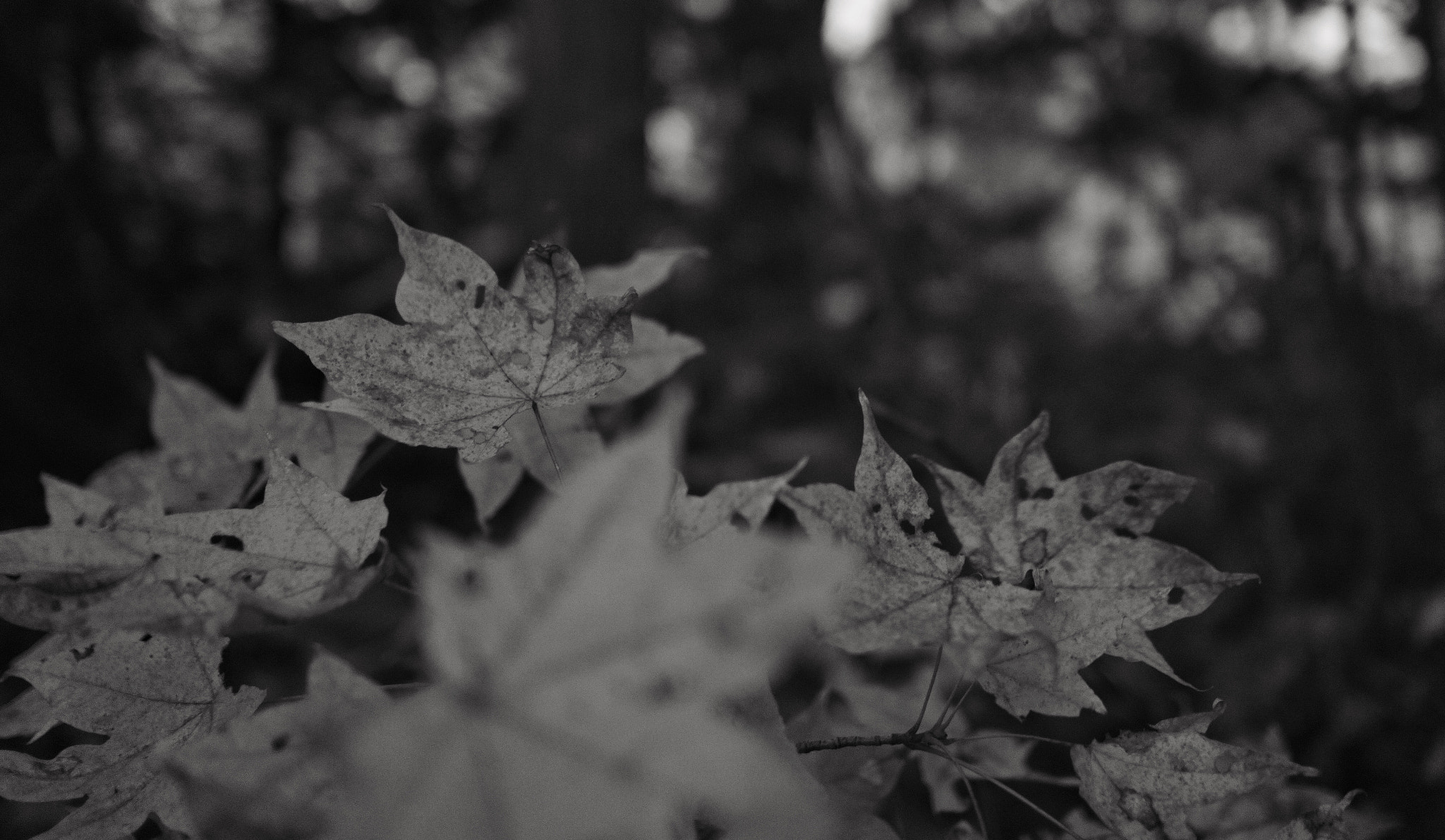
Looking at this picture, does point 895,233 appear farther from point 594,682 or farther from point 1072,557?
point 594,682

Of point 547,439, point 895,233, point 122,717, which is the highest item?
point 547,439

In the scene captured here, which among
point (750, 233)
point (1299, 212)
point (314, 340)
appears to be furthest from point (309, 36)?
point (1299, 212)

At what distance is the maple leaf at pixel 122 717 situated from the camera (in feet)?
1.76

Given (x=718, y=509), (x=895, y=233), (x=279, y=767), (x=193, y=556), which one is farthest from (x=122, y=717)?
(x=895, y=233)

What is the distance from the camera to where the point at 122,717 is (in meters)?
0.56

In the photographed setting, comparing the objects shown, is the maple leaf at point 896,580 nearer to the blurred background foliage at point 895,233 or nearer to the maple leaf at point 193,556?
the blurred background foliage at point 895,233

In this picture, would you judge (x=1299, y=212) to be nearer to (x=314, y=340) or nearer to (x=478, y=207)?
(x=478, y=207)

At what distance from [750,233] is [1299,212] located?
2063 mm

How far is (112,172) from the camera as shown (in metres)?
2.34

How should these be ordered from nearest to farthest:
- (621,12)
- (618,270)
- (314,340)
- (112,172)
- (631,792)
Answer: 1. (631,792)
2. (314,340)
3. (618,270)
4. (621,12)
5. (112,172)

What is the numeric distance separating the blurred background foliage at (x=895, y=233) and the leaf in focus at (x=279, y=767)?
41cm

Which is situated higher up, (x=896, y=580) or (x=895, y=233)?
(x=896, y=580)

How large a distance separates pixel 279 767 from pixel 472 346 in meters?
0.29

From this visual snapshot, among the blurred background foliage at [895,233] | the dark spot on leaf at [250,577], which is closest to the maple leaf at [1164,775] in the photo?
the blurred background foliage at [895,233]
